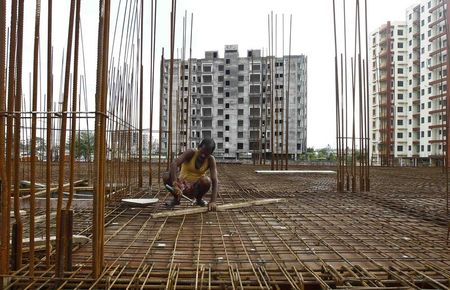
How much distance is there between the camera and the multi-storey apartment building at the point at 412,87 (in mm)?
35969

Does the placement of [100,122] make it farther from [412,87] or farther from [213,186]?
[412,87]

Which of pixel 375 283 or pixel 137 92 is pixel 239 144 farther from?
pixel 375 283

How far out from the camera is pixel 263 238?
2.79 m

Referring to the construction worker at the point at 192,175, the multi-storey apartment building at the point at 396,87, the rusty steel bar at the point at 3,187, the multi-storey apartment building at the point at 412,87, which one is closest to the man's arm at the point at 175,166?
the construction worker at the point at 192,175

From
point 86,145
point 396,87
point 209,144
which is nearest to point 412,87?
point 396,87

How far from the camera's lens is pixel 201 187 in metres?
4.23

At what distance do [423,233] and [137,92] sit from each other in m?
4.77

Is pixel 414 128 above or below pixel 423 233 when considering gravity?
above

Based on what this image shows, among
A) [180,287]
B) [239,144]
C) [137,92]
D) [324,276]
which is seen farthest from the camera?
[239,144]

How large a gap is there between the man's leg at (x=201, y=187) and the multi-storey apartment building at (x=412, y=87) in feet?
114

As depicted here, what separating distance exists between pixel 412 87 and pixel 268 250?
144 feet

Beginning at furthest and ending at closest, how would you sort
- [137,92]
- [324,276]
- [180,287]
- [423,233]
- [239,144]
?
[239,144] → [137,92] → [423,233] → [324,276] → [180,287]

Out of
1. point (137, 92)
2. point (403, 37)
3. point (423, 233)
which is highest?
point (403, 37)

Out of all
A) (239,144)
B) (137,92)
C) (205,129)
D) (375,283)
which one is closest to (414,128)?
(239,144)
